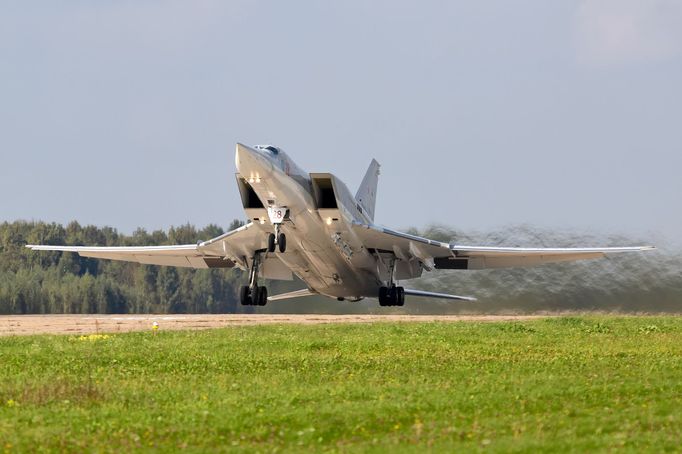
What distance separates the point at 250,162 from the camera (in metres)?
22.4

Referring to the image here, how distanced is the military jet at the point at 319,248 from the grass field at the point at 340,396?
4.62 metres

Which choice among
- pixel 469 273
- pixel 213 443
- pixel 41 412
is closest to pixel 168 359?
pixel 41 412

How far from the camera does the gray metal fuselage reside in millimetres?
23094

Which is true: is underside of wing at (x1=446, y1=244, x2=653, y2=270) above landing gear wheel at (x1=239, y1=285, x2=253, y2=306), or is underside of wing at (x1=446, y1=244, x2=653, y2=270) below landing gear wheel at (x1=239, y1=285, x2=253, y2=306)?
above

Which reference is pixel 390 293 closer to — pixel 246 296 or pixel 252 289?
pixel 252 289

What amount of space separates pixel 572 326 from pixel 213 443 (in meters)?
19.2

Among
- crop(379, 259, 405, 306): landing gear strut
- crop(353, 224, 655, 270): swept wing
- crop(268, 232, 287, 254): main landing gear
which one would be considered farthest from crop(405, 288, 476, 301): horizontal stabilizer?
crop(268, 232, 287, 254): main landing gear

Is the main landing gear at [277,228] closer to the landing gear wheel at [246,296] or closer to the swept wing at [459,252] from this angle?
the swept wing at [459,252]

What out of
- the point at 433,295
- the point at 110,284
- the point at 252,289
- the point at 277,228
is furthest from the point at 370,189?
the point at 110,284

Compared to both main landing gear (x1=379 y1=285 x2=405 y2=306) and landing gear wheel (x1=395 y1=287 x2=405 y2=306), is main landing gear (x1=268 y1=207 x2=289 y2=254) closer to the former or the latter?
main landing gear (x1=379 y1=285 x2=405 y2=306)

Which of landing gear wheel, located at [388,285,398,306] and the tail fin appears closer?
landing gear wheel, located at [388,285,398,306]

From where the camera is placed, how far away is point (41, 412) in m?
10.8

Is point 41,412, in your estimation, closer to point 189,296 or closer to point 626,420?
point 626,420

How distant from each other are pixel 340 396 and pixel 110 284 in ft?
142
